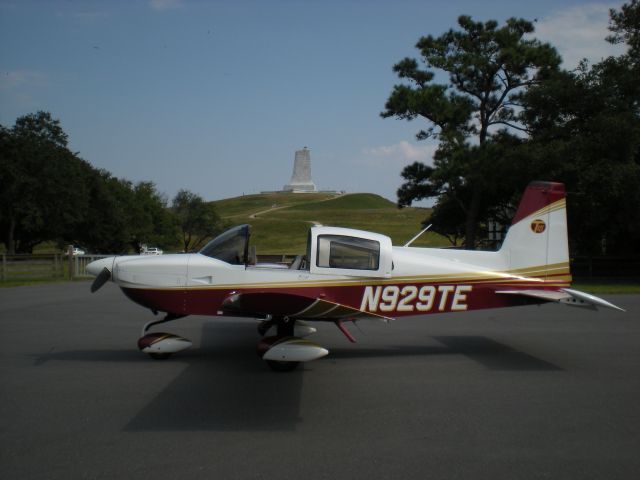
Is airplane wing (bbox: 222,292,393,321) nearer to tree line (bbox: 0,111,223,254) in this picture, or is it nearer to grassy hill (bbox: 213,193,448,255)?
tree line (bbox: 0,111,223,254)

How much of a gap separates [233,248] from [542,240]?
4.49 meters

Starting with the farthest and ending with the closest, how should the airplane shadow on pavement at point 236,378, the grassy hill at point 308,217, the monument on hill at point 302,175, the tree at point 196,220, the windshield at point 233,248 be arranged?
the monument on hill at point 302,175 → the grassy hill at point 308,217 → the tree at point 196,220 → the windshield at point 233,248 → the airplane shadow on pavement at point 236,378

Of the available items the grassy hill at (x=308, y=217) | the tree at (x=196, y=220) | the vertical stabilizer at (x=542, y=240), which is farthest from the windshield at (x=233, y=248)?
the tree at (x=196, y=220)

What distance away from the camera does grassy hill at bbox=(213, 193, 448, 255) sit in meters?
76.8

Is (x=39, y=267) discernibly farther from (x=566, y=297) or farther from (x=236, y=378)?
(x=566, y=297)

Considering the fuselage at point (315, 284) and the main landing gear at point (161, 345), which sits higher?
the fuselage at point (315, 284)

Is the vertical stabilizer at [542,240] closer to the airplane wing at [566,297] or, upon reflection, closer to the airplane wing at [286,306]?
the airplane wing at [566,297]

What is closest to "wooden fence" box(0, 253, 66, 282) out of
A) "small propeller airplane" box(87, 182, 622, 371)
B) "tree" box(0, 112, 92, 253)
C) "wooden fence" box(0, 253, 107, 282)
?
"wooden fence" box(0, 253, 107, 282)

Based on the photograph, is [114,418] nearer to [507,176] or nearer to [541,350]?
[541,350]

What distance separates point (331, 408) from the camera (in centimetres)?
571

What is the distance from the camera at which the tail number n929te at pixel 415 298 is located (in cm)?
784

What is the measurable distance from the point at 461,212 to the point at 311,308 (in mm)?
33168

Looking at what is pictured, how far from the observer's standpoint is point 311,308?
698 centimetres

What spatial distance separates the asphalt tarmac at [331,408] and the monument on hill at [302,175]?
11790cm
